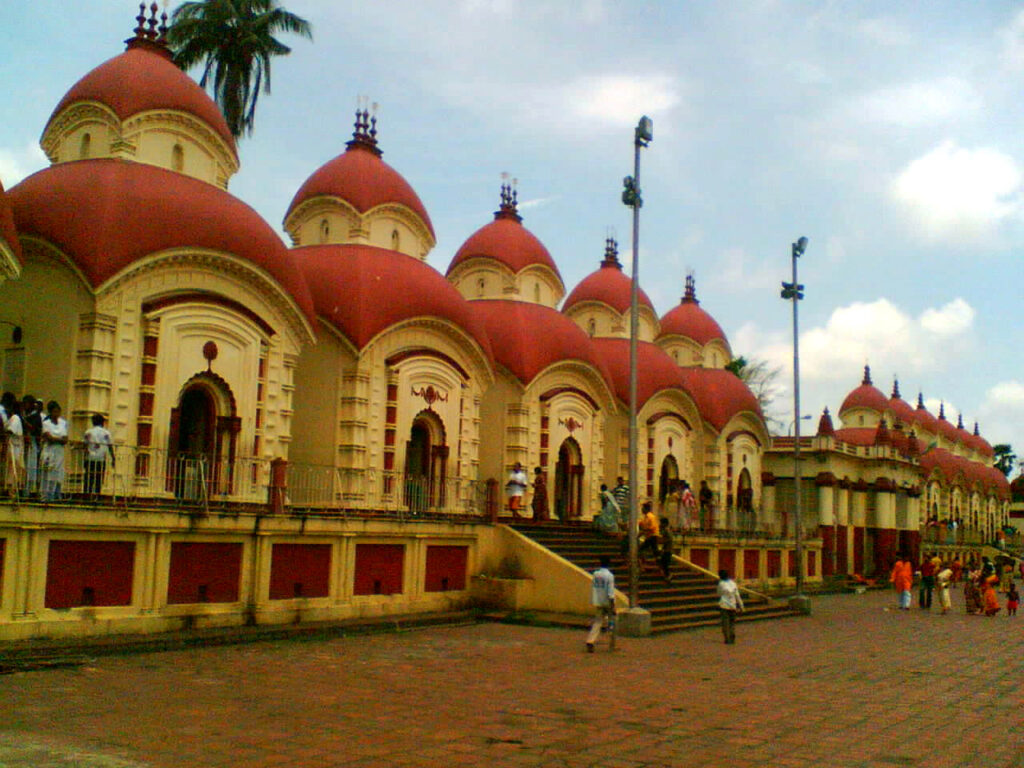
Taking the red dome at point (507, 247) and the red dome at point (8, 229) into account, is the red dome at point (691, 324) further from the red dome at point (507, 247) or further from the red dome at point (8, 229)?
the red dome at point (8, 229)

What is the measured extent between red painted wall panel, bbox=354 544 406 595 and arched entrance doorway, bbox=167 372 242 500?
263 cm

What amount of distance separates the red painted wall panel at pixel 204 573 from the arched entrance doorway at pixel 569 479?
13.2 meters

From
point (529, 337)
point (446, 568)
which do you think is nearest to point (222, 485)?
point (446, 568)

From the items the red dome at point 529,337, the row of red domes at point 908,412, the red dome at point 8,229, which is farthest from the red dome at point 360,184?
the row of red domes at point 908,412

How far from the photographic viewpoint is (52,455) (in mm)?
14508

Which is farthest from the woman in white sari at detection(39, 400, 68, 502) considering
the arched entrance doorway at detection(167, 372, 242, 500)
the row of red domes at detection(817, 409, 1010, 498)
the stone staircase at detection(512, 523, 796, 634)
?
the row of red domes at detection(817, 409, 1010, 498)

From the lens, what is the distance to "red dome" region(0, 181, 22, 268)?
1570 cm

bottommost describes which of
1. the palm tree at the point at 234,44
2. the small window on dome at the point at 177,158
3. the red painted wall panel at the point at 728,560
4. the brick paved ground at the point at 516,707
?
the brick paved ground at the point at 516,707

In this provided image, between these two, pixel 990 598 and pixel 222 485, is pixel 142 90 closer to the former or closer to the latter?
pixel 222 485

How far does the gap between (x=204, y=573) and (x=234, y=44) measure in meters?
19.7

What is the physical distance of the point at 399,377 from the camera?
22641 mm

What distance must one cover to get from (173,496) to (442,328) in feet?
26.7

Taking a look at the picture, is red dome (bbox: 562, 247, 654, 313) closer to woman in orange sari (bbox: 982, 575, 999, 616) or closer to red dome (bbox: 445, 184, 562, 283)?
red dome (bbox: 445, 184, 562, 283)

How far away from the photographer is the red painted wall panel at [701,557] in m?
27.3
